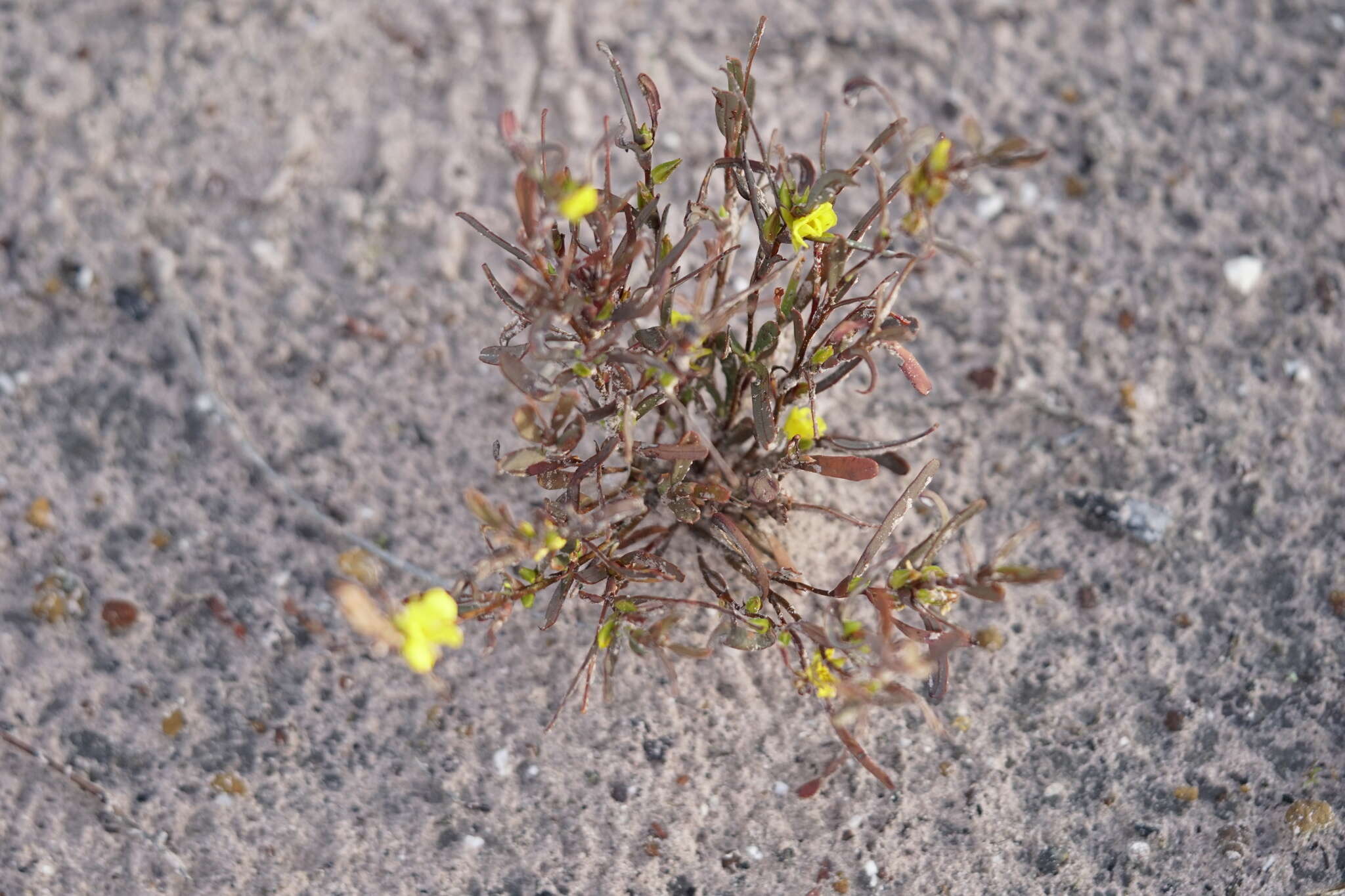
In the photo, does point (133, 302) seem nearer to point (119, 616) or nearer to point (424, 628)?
point (119, 616)

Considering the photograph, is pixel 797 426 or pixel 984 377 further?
pixel 984 377

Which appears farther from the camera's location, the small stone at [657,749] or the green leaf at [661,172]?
the small stone at [657,749]

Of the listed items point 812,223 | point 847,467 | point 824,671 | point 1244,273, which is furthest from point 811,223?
point 1244,273

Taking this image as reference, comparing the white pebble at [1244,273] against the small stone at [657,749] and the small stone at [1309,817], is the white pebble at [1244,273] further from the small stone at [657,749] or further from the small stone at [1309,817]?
the small stone at [657,749]

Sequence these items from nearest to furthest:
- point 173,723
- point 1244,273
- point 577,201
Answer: point 577,201
point 173,723
point 1244,273

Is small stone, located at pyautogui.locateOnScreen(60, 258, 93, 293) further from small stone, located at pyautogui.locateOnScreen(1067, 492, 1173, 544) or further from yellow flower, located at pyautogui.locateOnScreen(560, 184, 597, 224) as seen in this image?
small stone, located at pyautogui.locateOnScreen(1067, 492, 1173, 544)

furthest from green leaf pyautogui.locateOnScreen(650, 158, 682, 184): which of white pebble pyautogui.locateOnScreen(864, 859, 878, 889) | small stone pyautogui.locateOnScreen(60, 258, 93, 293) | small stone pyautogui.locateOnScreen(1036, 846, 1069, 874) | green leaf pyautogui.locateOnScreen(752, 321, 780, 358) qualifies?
small stone pyautogui.locateOnScreen(60, 258, 93, 293)

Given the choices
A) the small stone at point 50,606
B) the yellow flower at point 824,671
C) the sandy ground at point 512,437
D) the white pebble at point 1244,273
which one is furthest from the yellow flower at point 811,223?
the small stone at point 50,606
